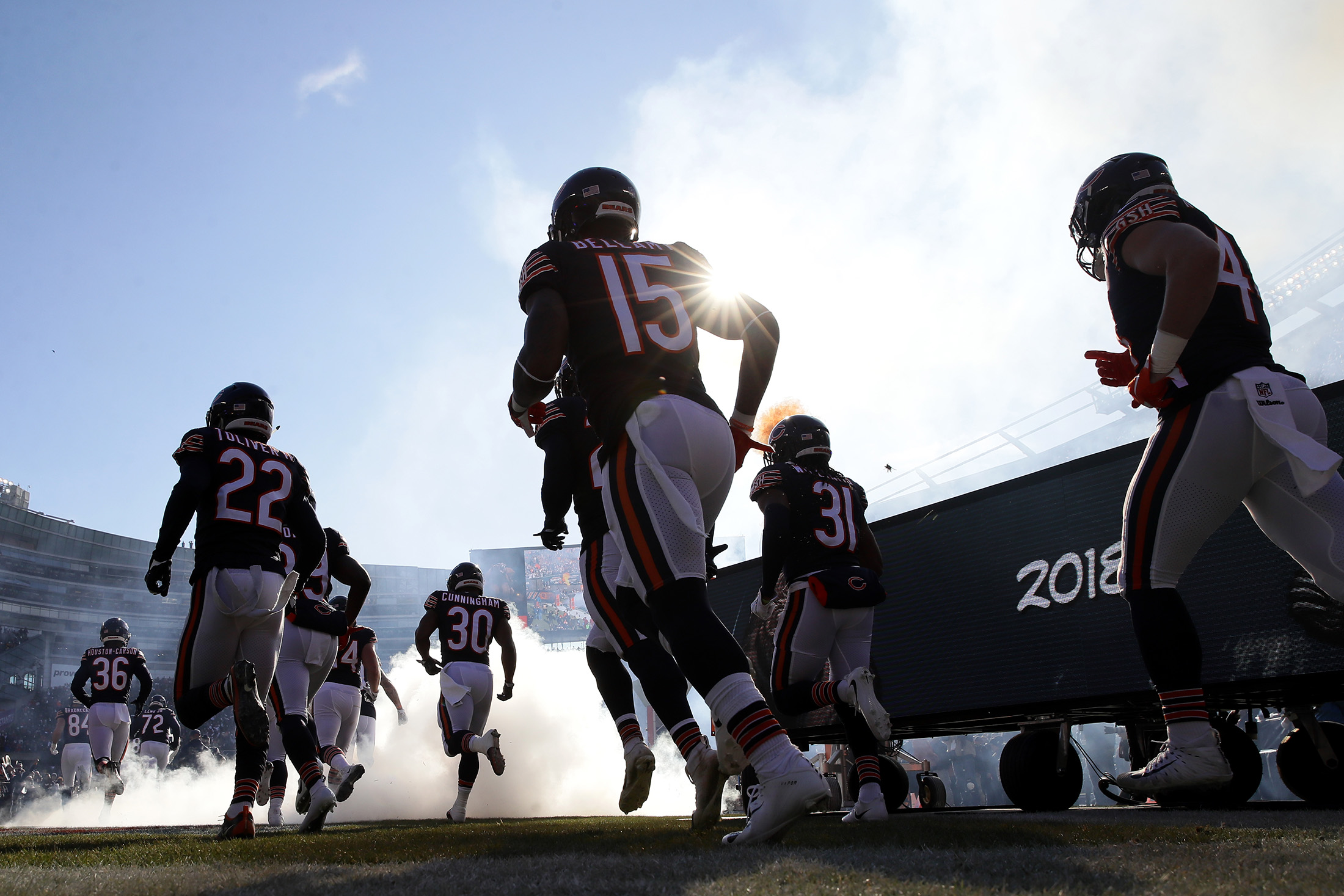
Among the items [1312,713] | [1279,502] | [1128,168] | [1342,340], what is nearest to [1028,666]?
[1312,713]

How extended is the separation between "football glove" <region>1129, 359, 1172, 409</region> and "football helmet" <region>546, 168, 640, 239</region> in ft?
6.16

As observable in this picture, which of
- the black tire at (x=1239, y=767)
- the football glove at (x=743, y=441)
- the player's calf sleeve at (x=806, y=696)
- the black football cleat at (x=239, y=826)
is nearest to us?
the football glove at (x=743, y=441)

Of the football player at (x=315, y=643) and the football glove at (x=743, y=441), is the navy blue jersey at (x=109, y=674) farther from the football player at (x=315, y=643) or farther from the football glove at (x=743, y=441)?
the football glove at (x=743, y=441)

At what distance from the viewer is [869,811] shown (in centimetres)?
482

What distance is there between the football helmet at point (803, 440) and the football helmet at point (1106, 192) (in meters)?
2.52

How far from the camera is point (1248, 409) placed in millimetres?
2807

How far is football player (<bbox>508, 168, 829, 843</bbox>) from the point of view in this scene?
88.9 inches

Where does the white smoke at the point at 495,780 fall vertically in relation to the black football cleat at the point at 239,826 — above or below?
below

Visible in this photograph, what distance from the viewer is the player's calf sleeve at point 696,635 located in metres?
2.31

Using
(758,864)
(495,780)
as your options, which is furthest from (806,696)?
(495,780)

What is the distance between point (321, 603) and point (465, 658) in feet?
7.32

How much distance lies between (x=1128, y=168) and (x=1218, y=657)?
3.02m

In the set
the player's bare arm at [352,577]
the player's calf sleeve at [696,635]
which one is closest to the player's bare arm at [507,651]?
the player's bare arm at [352,577]

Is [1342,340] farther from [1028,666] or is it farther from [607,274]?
[607,274]
